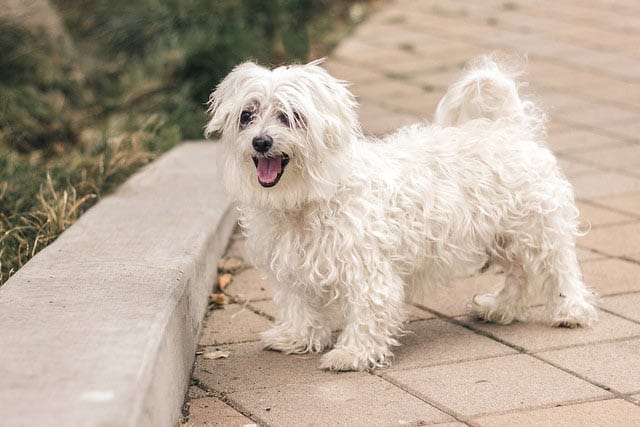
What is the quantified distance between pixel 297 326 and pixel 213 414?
0.74 meters

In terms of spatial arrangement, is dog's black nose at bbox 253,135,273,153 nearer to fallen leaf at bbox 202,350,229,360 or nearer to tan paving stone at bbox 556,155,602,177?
fallen leaf at bbox 202,350,229,360

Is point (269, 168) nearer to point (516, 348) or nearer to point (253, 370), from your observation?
point (253, 370)

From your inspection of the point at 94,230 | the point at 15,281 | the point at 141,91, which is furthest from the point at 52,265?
the point at 141,91

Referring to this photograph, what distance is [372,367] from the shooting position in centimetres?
432

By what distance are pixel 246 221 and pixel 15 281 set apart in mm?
973

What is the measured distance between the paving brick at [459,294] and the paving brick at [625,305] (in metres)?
0.51

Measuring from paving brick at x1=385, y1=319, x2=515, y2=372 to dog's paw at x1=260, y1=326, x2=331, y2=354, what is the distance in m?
0.34

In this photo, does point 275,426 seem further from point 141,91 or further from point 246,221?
point 141,91

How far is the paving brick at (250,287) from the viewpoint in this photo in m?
5.33

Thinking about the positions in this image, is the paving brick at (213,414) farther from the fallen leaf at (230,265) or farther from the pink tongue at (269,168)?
the fallen leaf at (230,265)

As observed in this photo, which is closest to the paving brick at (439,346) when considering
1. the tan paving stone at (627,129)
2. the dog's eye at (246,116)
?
the dog's eye at (246,116)

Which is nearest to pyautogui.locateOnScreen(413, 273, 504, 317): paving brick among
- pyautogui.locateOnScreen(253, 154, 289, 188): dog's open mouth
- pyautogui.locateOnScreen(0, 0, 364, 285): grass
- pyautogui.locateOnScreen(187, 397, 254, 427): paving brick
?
pyautogui.locateOnScreen(253, 154, 289, 188): dog's open mouth

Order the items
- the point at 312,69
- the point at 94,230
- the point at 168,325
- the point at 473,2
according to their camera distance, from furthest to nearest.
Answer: the point at 473,2 → the point at 94,230 → the point at 312,69 → the point at 168,325

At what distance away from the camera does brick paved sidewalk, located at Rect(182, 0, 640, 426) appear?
383 cm
